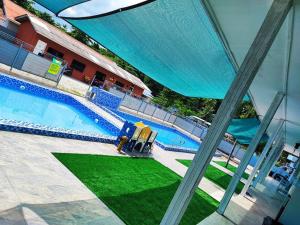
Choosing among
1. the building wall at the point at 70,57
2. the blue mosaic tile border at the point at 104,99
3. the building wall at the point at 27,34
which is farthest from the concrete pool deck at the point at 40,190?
the building wall at the point at 70,57

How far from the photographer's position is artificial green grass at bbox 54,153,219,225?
5688mm

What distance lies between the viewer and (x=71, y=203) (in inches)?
190

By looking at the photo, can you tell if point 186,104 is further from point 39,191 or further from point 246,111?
point 39,191

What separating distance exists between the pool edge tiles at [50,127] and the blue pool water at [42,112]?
0.24 m

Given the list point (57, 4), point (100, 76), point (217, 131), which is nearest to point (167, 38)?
point (57, 4)

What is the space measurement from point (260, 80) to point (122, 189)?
190 inches

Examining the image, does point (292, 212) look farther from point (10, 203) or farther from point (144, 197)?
point (10, 203)

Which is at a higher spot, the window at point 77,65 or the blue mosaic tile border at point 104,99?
the window at point 77,65

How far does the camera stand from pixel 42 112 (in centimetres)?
1282

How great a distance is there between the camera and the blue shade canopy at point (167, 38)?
5.10 metres

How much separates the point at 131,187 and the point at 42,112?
7.52m

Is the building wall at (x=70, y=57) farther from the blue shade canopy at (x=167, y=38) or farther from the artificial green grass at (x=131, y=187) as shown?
the artificial green grass at (x=131, y=187)

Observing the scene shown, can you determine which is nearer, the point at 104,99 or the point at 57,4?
the point at 57,4

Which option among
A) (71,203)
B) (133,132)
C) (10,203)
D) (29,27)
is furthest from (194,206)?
(29,27)
